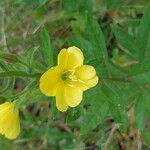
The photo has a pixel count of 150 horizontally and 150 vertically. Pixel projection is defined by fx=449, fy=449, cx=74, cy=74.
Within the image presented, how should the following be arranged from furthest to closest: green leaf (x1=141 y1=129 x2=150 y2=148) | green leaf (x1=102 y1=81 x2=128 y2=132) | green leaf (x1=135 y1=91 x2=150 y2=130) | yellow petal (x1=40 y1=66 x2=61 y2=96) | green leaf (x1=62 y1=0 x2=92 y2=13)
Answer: green leaf (x1=141 y1=129 x2=150 y2=148), green leaf (x1=62 y1=0 x2=92 y2=13), green leaf (x1=135 y1=91 x2=150 y2=130), green leaf (x1=102 y1=81 x2=128 y2=132), yellow petal (x1=40 y1=66 x2=61 y2=96)

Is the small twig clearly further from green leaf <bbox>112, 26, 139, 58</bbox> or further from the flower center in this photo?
the flower center

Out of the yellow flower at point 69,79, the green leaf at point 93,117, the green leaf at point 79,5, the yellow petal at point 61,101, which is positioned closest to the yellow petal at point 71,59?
the yellow flower at point 69,79

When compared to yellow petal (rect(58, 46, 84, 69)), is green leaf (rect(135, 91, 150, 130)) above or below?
below

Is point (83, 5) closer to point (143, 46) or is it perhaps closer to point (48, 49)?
point (143, 46)

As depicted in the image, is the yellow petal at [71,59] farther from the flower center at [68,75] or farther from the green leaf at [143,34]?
the green leaf at [143,34]

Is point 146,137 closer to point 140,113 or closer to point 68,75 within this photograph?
point 140,113

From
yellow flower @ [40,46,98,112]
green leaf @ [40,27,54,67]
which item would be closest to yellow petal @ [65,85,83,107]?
yellow flower @ [40,46,98,112]

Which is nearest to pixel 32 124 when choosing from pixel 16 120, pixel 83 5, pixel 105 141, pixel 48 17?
pixel 105 141

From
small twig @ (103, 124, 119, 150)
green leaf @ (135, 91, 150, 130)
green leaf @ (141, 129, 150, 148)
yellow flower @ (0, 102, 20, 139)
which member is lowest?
small twig @ (103, 124, 119, 150)
